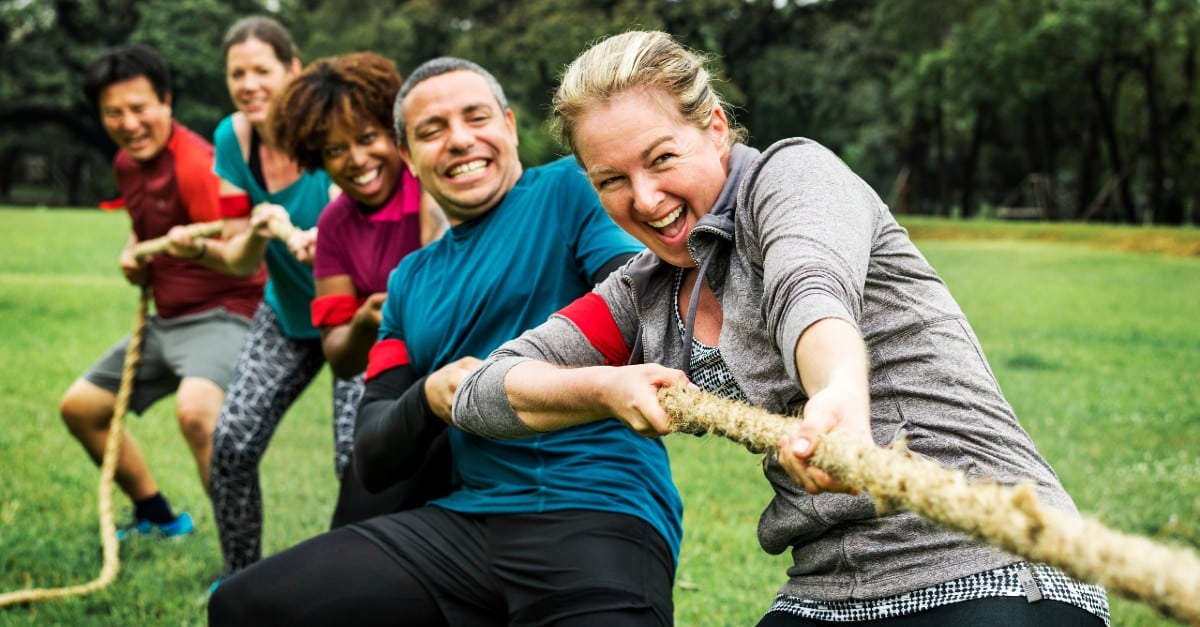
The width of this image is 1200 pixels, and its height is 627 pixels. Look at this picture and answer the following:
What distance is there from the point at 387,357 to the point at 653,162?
1.41 m

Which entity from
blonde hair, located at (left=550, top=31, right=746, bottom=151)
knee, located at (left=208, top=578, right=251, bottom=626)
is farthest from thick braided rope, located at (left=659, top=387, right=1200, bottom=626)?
knee, located at (left=208, top=578, right=251, bottom=626)

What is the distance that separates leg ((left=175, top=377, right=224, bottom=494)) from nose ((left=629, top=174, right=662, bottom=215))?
11.1 ft

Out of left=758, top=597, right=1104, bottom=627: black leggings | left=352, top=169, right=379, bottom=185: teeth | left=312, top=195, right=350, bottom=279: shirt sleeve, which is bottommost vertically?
left=758, top=597, right=1104, bottom=627: black leggings

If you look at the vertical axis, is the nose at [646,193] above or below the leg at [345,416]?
above

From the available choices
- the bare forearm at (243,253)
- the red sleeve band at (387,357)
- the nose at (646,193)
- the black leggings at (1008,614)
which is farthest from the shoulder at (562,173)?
the bare forearm at (243,253)

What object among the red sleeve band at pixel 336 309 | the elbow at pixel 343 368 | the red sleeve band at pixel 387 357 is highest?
the red sleeve band at pixel 387 357

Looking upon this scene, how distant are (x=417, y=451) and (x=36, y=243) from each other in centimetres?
2186

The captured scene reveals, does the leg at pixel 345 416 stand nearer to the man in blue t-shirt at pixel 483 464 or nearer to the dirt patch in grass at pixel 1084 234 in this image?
the man in blue t-shirt at pixel 483 464

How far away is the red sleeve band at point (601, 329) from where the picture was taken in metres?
2.84

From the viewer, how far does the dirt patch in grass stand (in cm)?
2525

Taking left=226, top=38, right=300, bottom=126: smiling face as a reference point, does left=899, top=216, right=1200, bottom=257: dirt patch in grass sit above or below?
below

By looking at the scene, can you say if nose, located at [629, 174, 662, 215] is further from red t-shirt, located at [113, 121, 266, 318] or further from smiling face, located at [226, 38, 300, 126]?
red t-shirt, located at [113, 121, 266, 318]

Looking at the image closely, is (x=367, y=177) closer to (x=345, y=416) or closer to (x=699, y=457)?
(x=345, y=416)

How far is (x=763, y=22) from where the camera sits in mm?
40062
